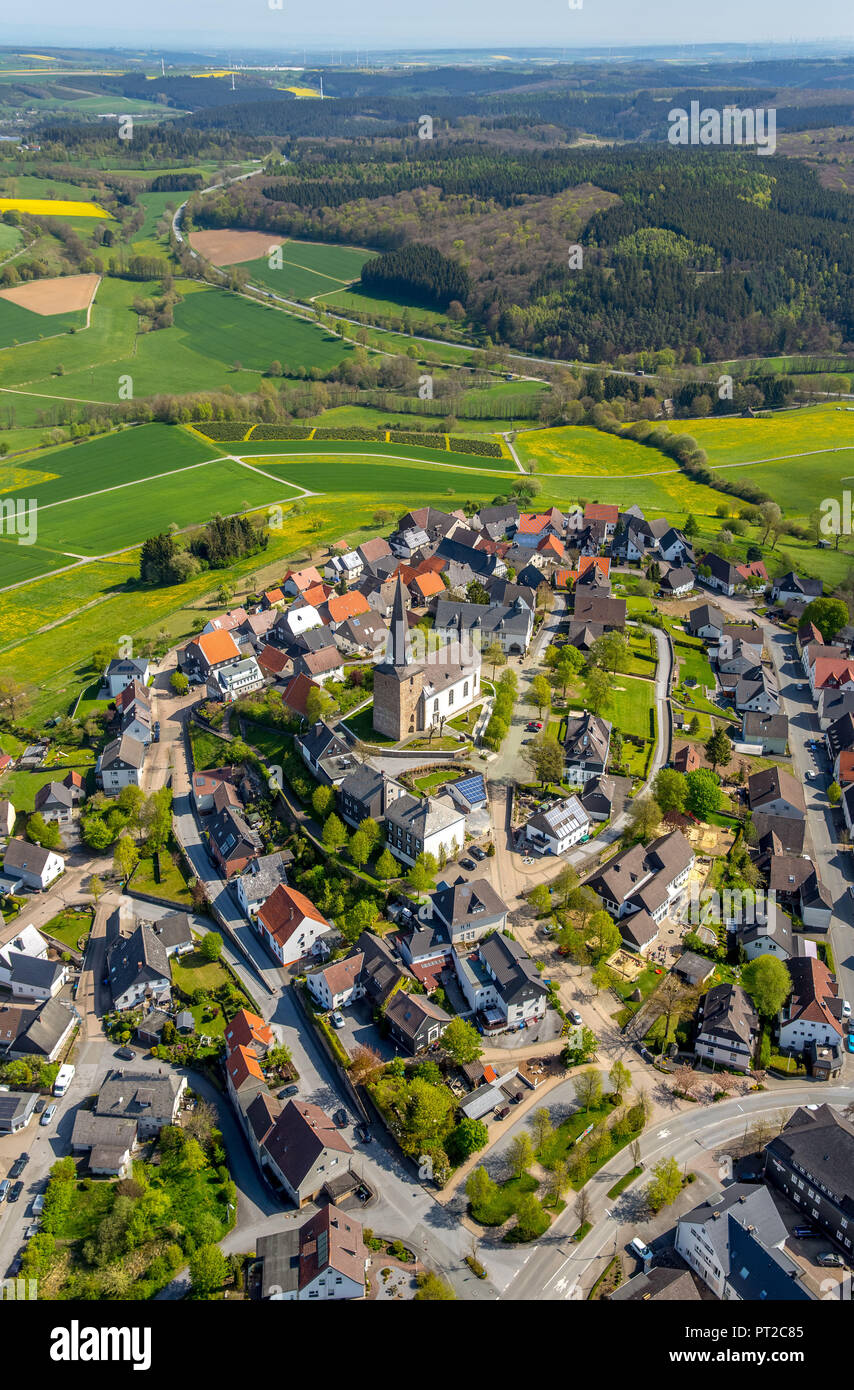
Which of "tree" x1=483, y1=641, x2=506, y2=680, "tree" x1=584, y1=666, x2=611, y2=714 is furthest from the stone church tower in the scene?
"tree" x1=584, y1=666, x2=611, y2=714

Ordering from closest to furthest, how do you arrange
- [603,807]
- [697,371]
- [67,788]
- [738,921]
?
[738,921] → [603,807] → [67,788] → [697,371]

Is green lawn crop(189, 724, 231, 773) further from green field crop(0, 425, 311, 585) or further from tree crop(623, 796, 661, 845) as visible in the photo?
green field crop(0, 425, 311, 585)

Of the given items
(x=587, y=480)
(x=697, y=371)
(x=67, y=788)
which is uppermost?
(x=697, y=371)

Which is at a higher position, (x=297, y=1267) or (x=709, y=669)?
(x=709, y=669)

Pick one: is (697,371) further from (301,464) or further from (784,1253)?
(784,1253)

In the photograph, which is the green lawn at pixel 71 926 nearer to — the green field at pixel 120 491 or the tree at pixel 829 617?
the green field at pixel 120 491

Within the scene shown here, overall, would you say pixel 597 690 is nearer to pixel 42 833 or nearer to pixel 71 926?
pixel 71 926

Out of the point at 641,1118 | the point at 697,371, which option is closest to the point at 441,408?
→ the point at 697,371
